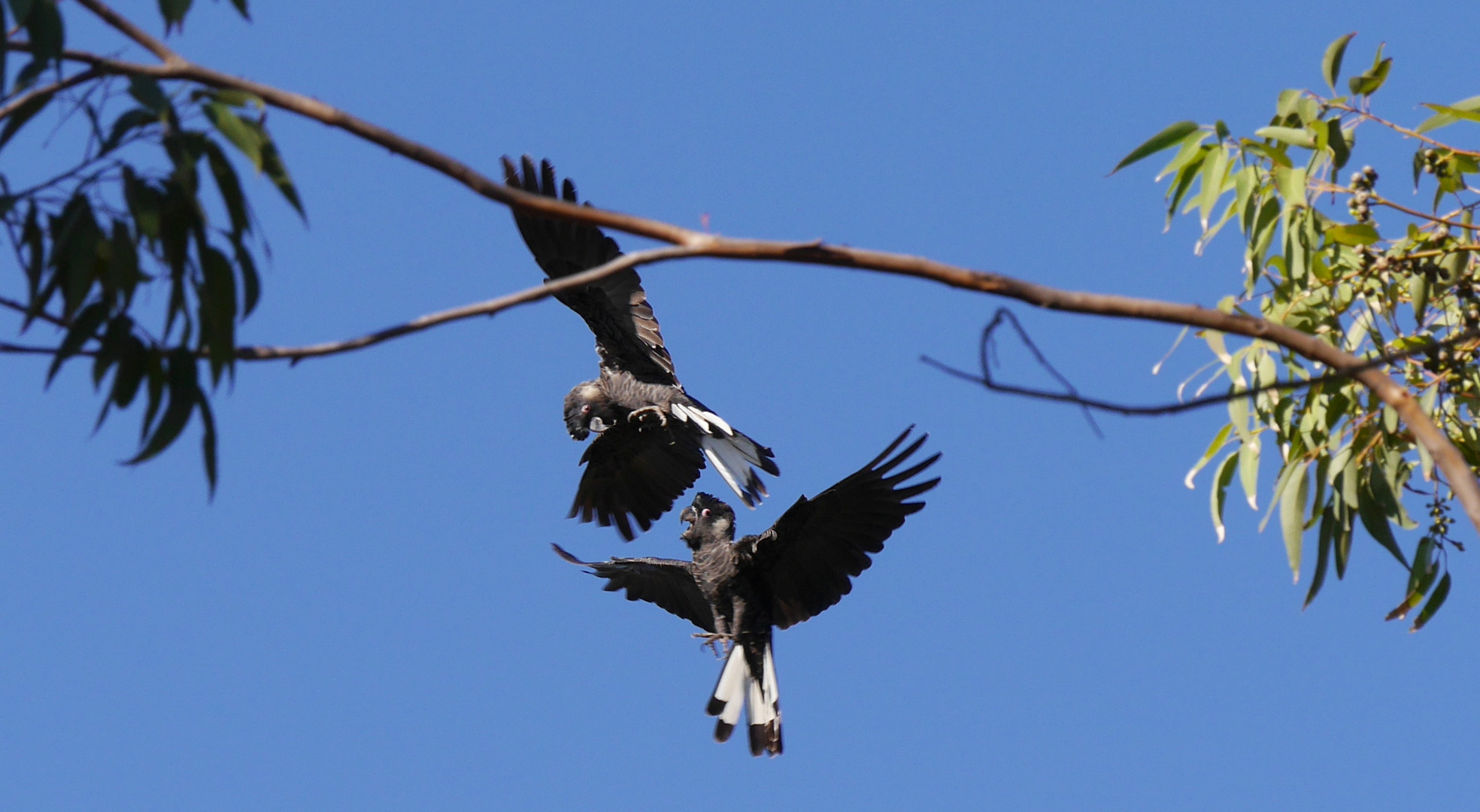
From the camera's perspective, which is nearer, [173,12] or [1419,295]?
[173,12]

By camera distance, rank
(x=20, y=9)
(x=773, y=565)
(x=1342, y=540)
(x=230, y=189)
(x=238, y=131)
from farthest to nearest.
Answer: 1. (x=773, y=565)
2. (x=1342, y=540)
3. (x=230, y=189)
4. (x=238, y=131)
5. (x=20, y=9)

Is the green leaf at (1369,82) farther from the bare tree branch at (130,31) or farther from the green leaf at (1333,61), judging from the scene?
the bare tree branch at (130,31)

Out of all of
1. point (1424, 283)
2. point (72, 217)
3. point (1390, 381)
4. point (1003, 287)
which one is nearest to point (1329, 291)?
point (1424, 283)

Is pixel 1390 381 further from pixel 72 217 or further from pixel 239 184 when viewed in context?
pixel 72 217

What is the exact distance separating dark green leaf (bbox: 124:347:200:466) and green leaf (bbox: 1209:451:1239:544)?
2427 millimetres

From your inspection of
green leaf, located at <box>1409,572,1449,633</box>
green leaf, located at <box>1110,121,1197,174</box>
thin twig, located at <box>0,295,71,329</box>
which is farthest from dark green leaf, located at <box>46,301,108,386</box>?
green leaf, located at <box>1409,572,1449,633</box>

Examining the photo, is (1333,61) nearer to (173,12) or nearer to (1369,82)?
(1369,82)

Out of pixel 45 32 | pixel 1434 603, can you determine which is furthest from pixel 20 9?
pixel 1434 603

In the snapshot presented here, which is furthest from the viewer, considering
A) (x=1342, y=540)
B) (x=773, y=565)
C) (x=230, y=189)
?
(x=773, y=565)

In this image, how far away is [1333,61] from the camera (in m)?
3.41

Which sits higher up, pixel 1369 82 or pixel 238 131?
pixel 1369 82

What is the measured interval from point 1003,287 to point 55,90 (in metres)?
1.52

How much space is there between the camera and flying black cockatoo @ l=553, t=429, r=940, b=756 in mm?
4469

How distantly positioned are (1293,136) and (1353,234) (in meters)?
0.25
